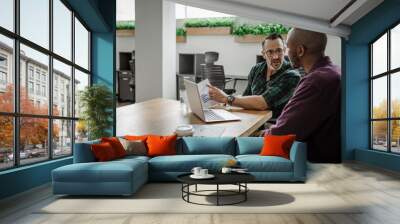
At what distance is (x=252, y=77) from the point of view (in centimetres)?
838

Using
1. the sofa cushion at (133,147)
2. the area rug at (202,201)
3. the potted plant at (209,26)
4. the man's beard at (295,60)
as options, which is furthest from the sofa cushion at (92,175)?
the potted plant at (209,26)

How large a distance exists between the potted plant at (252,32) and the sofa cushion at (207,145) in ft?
24.7

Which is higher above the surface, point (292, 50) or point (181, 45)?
point (181, 45)

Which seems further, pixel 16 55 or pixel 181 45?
pixel 181 45

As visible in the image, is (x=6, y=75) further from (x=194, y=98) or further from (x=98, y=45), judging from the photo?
(x=98, y=45)

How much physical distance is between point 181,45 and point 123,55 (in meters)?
2.06

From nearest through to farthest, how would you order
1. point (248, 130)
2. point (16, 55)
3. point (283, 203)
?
1. point (283, 203)
2. point (16, 55)
3. point (248, 130)

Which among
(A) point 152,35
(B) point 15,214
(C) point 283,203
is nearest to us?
(B) point 15,214

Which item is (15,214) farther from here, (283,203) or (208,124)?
(208,124)

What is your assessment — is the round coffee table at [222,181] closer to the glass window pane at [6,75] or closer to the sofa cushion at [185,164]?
the sofa cushion at [185,164]

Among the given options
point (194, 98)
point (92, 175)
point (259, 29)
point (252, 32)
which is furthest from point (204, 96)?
point (252, 32)

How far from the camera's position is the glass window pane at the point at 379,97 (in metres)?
7.07

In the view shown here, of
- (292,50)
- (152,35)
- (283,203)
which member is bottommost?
(283,203)

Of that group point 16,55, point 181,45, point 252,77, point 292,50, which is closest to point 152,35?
point 181,45
